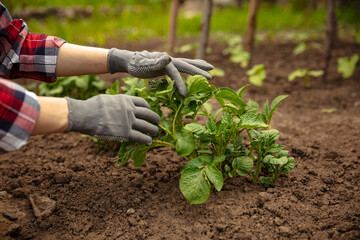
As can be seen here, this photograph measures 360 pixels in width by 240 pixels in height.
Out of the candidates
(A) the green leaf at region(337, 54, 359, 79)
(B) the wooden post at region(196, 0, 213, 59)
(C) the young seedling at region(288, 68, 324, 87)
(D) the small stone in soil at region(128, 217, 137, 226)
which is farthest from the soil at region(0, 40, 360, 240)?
(B) the wooden post at region(196, 0, 213, 59)

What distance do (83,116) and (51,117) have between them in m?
0.12

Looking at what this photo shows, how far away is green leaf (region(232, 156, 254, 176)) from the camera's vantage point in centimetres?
147

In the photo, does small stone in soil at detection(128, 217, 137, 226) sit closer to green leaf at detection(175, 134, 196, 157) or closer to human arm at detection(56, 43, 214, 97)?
green leaf at detection(175, 134, 196, 157)

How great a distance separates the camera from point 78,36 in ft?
14.2

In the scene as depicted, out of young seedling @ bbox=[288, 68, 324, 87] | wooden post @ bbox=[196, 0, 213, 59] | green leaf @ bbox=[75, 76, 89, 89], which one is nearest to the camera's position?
green leaf @ bbox=[75, 76, 89, 89]

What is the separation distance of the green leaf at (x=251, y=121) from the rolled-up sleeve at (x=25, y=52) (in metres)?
1.06

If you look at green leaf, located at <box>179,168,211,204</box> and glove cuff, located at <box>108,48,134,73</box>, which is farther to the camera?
glove cuff, located at <box>108,48,134,73</box>

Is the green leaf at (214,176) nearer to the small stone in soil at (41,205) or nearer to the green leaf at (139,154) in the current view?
the green leaf at (139,154)

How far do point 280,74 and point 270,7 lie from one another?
6.75m

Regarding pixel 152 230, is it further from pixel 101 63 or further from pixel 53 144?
pixel 53 144

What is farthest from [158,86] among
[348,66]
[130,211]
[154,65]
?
[348,66]

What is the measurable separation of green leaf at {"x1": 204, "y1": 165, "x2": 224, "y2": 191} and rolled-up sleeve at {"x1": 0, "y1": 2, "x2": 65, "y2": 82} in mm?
1022

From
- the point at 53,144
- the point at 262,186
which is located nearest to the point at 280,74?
the point at 262,186

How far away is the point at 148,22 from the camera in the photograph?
19.4 ft
